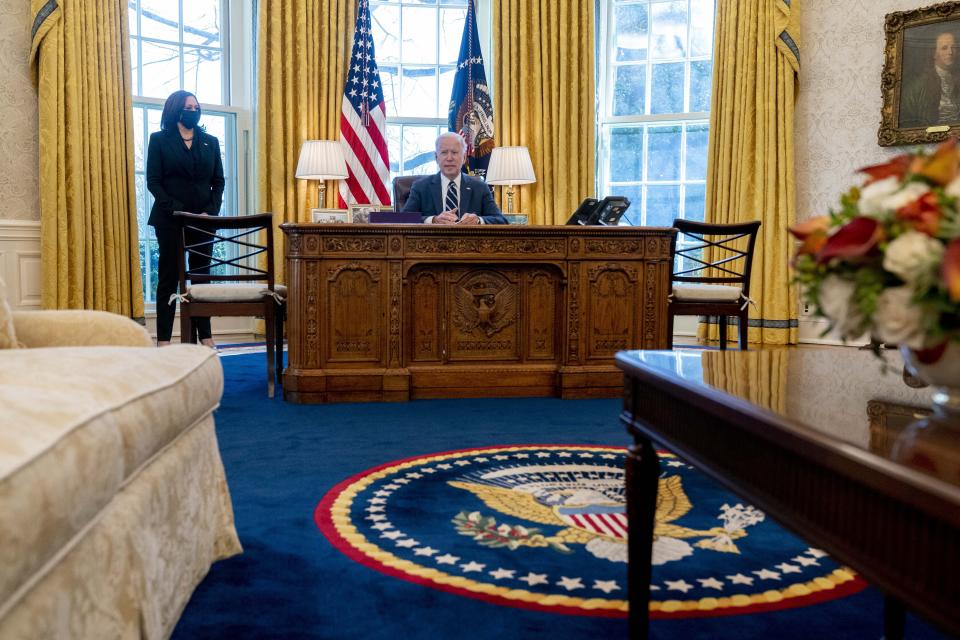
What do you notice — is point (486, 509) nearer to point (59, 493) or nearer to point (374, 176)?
point (59, 493)

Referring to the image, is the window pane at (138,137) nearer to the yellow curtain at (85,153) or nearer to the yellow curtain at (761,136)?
the yellow curtain at (85,153)

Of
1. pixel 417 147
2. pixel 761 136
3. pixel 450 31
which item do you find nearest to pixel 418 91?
pixel 417 147

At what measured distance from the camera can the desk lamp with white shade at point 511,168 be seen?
21.0ft

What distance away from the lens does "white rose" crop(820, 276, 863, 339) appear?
960mm

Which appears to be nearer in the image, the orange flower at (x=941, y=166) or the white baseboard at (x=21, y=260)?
the orange flower at (x=941, y=166)

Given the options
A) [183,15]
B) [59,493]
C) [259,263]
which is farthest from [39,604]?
[183,15]

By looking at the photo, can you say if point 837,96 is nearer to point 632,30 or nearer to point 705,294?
point 632,30

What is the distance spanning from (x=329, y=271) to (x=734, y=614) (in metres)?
2.87

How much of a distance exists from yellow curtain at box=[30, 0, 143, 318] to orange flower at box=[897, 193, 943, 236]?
598 cm

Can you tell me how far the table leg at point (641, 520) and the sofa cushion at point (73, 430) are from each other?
855 millimetres

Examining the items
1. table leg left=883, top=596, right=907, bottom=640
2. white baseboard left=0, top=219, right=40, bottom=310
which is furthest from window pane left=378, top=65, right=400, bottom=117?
table leg left=883, top=596, right=907, bottom=640

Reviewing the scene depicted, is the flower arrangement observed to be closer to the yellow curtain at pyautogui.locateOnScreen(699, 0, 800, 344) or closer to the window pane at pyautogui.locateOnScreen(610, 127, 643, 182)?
the yellow curtain at pyautogui.locateOnScreen(699, 0, 800, 344)

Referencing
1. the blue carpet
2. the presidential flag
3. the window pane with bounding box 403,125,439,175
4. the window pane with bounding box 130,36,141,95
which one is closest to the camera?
the blue carpet

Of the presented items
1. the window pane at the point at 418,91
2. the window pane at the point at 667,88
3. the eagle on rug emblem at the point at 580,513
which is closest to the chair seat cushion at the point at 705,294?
the eagle on rug emblem at the point at 580,513
